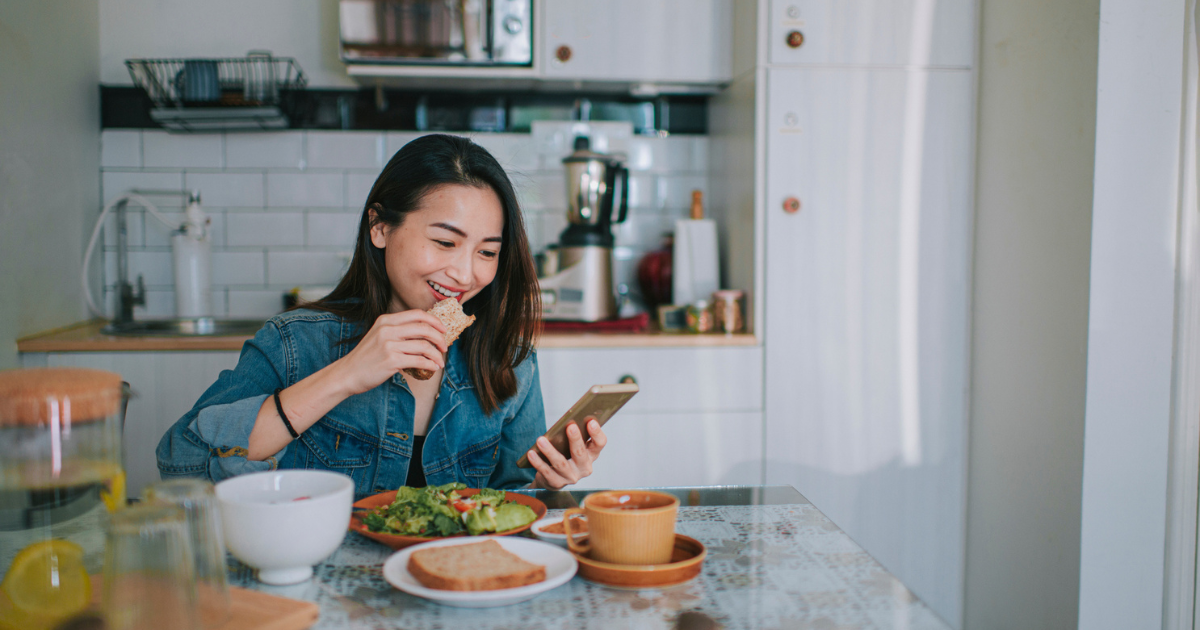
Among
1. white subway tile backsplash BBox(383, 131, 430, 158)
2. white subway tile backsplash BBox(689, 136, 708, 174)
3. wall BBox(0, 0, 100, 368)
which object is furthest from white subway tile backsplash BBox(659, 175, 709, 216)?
wall BBox(0, 0, 100, 368)

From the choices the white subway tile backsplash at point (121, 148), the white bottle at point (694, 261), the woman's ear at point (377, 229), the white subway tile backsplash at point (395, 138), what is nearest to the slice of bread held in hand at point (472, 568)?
the woman's ear at point (377, 229)

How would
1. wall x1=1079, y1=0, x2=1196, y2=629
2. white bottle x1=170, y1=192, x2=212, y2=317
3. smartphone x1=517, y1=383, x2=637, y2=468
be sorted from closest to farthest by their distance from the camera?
1. smartphone x1=517, y1=383, x2=637, y2=468
2. wall x1=1079, y1=0, x2=1196, y2=629
3. white bottle x1=170, y1=192, x2=212, y2=317

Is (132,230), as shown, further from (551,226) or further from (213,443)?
(213,443)

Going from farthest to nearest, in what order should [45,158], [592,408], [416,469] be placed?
1. [45,158]
2. [416,469]
3. [592,408]

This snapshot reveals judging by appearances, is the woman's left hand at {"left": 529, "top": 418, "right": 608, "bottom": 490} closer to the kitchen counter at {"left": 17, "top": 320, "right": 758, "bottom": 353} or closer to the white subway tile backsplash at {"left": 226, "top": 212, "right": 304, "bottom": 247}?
the kitchen counter at {"left": 17, "top": 320, "right": 758, "bottom": 353}

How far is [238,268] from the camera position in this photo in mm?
2762

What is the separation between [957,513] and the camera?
2.42 metres

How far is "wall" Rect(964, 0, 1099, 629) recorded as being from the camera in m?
1.90

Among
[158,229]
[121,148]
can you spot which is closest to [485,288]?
[158,229]

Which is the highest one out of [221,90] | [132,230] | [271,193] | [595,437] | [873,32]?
[873,32]

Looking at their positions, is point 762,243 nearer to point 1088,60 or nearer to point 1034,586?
point 1088,60

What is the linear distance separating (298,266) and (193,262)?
318 mm

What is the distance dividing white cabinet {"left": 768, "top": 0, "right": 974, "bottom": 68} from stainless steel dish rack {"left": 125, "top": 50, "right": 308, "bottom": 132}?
1525 mm

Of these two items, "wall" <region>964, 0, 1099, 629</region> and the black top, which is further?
"wall" <region>964, 0, 1099, 629</region>
